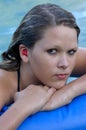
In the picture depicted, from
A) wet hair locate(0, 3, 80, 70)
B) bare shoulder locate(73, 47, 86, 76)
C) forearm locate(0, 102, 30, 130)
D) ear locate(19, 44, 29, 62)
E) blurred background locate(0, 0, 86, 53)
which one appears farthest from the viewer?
blurred background locate(0, 0, 86, 53)

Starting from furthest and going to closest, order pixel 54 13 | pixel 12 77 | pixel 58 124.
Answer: pixel 12 77, pixel 54 13, pixel 58 124

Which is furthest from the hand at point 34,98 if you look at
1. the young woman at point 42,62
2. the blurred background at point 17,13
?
the blurred background at point 17,13

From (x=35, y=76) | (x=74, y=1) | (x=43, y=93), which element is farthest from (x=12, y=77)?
(x=74, y=1)

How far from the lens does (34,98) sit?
1.75m

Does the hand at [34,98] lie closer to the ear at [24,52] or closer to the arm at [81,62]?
the ear at [24,52]

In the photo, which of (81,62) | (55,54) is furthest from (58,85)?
(81,62)

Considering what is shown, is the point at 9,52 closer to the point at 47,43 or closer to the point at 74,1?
the point at 47,43

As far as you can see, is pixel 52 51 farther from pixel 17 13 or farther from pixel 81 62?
pixel 17 13

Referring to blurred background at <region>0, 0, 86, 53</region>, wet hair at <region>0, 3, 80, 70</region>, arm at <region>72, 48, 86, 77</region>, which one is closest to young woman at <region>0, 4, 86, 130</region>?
wet hair at <region>0, 3, 80, 70</region>

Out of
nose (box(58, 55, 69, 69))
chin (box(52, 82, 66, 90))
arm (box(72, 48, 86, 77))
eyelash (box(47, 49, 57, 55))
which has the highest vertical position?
eyelash (box(47, 49, 57, 55))

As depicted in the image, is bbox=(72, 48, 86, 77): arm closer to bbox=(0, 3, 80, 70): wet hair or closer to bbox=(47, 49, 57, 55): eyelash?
bbox=(0, 3, 80, 70): wet hair

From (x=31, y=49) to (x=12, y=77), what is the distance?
0.81 feet

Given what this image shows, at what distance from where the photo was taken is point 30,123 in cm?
168

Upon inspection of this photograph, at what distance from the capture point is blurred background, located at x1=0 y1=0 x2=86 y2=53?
5.65 m
